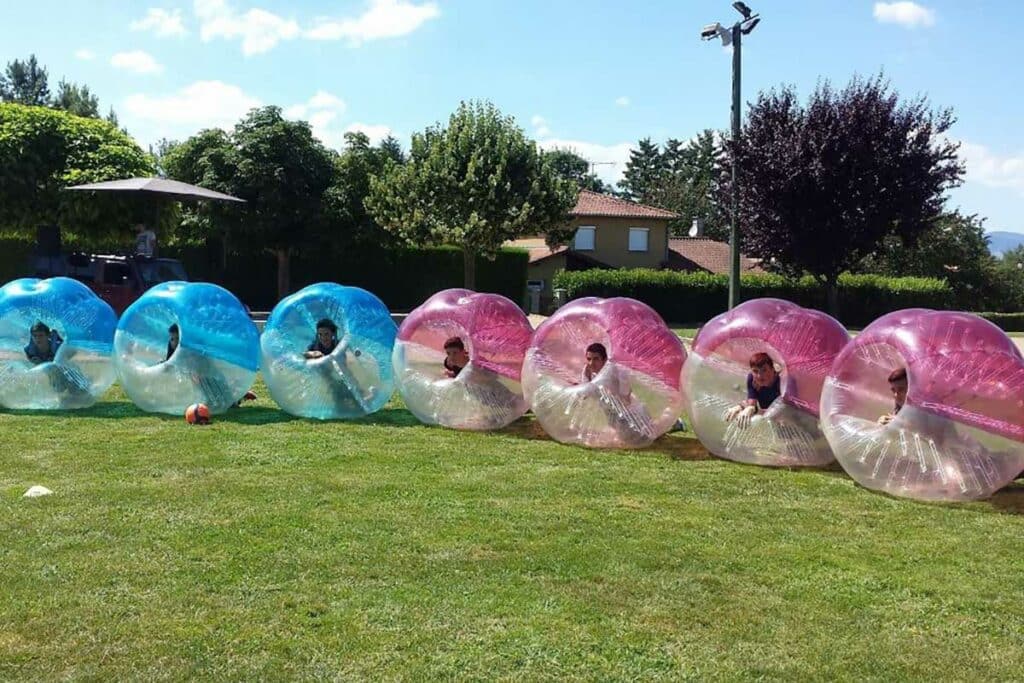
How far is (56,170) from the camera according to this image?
25.0 m

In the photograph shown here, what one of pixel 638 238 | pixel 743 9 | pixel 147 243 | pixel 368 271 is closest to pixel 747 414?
pixel 743 9

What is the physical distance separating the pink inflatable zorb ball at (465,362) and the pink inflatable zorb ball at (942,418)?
3596 mm

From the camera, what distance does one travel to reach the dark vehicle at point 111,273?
1822cm

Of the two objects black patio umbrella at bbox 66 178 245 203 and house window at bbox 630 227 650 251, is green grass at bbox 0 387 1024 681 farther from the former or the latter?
house window at bbox 630 227 650 251

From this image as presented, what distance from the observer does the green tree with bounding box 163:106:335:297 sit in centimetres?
3136

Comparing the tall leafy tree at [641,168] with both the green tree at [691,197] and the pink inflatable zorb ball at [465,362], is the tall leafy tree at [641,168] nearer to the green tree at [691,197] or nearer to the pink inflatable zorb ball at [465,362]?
the green tree at [691,197]

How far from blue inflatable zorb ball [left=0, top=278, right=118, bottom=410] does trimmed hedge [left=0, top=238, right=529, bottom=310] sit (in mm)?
21345

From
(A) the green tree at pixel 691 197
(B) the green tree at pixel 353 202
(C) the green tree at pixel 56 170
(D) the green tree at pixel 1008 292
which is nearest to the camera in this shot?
(C) the green tree at pixel 56 170

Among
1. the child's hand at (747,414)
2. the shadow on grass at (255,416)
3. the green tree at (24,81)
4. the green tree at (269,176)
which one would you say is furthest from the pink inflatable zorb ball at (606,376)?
the green tree at (24,81)

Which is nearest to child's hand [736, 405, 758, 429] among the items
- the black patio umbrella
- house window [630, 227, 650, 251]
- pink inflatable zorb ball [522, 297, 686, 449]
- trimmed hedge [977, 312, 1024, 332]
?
pink inflatable zorb ball [522, 297, 686, 449]

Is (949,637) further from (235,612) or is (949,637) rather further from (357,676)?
(235,612)

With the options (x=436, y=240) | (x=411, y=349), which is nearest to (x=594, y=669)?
(x=411, y=349)

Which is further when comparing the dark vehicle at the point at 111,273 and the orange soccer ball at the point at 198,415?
the dark vehicle at the point at 111,273

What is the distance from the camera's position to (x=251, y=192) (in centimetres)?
3138
